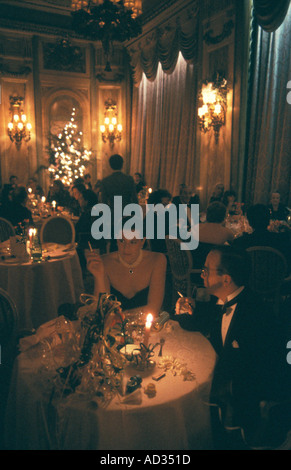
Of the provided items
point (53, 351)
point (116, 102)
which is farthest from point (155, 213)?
point (116, 102)

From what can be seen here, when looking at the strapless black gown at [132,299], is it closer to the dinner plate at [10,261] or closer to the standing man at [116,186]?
the dinner plate at [10,261]

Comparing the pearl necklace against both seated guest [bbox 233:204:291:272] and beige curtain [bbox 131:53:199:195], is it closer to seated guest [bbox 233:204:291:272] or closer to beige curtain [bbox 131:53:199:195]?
seated guest [bbox 233:204:291:272]

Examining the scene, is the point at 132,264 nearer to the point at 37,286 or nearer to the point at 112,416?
the point at 112,416


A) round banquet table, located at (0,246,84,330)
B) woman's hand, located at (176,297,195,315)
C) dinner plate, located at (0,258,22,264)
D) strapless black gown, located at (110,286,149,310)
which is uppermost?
woman's hand, located at (176,297,195,315)

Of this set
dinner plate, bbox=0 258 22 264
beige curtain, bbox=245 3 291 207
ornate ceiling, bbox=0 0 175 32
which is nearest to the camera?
dinner plate, bbox=0 258 22 264

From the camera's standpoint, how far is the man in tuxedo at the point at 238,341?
1.55 metres

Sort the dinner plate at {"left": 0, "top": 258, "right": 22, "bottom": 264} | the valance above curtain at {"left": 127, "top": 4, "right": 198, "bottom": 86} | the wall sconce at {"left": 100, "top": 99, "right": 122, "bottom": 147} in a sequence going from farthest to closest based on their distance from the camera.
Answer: the wall sconce at {"left": 100, "top": 99, "right": 122, "bottom": 147}, the valance above curtain at {"left": 127, "top": 4, "right": 198, "bottom": 86}, the dinner plate at {"left": 0, "top": 258, "right": 22, "bottom": 264}

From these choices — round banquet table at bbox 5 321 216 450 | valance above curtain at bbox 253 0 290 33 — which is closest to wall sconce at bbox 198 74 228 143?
valance above curtain at bbox 253 0 290 33

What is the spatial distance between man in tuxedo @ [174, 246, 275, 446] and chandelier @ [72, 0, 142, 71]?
4471 mm

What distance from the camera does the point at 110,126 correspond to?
10.8 meters

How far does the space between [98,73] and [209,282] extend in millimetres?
10117

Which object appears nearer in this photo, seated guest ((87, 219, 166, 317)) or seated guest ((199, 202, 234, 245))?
seated guest ((87, 219, 166, 317))

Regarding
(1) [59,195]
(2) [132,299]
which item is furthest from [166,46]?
(2) [132,299]

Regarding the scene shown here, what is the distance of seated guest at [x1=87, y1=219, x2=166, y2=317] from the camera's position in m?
2.48
